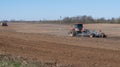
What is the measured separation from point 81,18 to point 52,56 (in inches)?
6692

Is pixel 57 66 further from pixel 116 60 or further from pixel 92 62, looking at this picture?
pixel 116 60

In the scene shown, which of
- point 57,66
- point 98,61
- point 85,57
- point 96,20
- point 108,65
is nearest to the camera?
point 57,66

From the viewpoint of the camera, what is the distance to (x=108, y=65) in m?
18.2

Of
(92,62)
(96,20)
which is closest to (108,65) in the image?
(92,62)

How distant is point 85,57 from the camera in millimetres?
21453

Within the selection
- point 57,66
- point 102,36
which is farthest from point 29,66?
point 102,36

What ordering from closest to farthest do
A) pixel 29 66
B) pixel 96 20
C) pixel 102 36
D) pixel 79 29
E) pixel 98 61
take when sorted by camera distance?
pixel 29 66, pixel 98 61, pixel 102 36, pixel 79 29, pixel 96 20

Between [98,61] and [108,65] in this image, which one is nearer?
[108,65]

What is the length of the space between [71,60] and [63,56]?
181cm

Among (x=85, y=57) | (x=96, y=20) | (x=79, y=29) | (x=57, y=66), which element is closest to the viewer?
(x=57, y=66)

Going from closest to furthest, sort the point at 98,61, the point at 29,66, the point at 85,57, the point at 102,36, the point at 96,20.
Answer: the point at 29,66, the point at 98,61, the point at 85,57, the point at 102,36, the point at 96,20

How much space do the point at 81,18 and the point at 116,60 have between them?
562ft

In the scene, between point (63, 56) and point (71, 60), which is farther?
point (63, 56)

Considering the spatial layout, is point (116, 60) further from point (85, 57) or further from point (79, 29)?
point (79, 29)
